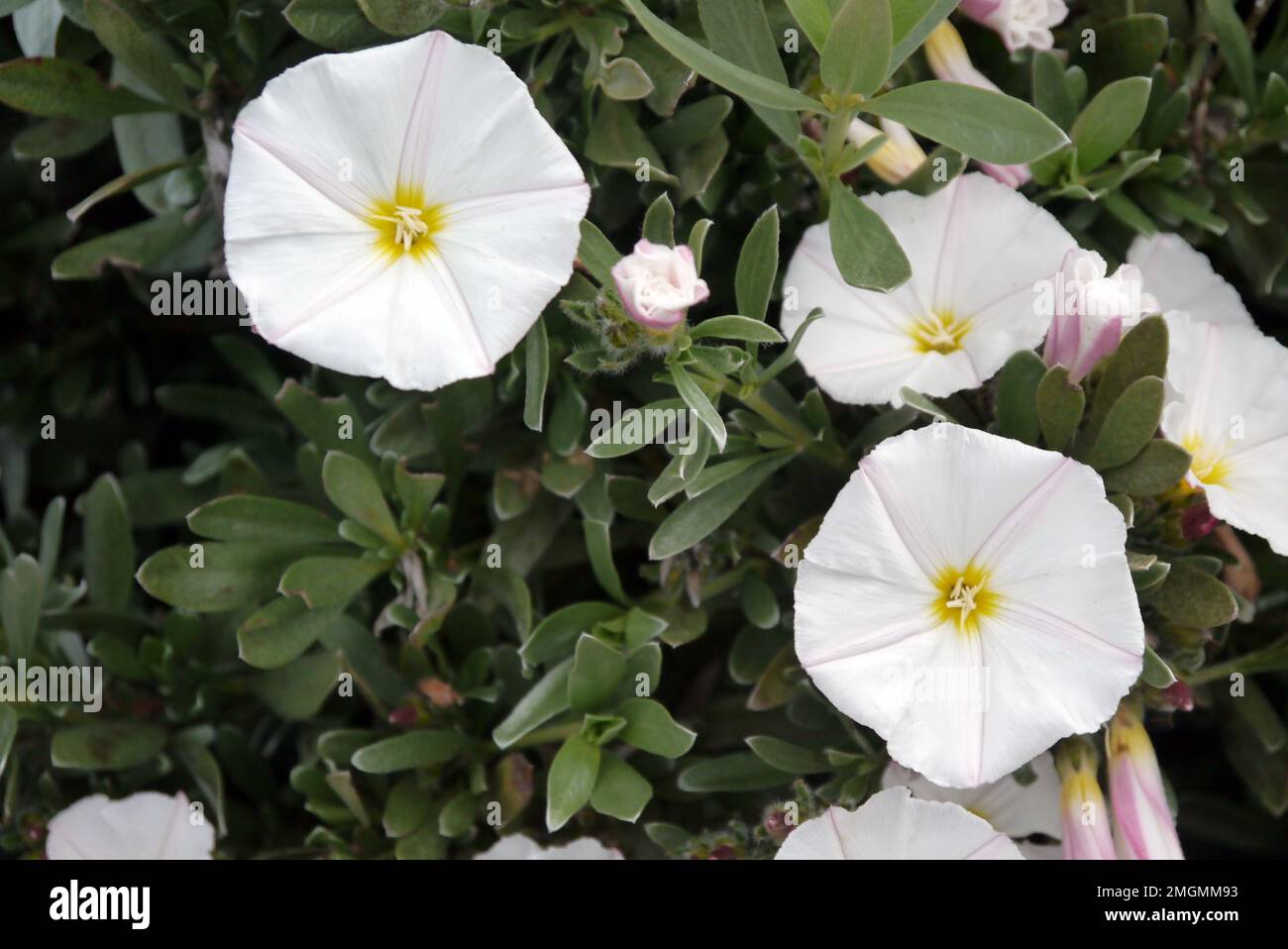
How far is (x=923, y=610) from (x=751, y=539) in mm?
254

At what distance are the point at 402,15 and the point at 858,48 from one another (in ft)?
1.46

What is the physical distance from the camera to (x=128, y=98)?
146cm

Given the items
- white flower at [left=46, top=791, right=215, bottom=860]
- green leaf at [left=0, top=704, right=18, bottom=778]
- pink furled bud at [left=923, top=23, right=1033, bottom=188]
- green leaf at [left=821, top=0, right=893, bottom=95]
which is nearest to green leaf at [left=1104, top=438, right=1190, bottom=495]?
pink furled bud at [left=923, top=23, right=1033, bottom=188]

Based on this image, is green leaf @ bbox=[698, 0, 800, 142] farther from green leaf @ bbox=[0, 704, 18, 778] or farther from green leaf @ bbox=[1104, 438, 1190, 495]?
green leaf @ bbox=[0, 704, 18, 778]

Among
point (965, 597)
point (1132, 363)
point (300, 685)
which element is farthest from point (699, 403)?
point (300, 685)

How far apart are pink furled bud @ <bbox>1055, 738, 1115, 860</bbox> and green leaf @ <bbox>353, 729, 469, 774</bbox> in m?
0.66

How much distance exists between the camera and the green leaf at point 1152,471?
1200 millimetres

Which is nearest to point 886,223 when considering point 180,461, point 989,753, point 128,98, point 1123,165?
point 1123,165

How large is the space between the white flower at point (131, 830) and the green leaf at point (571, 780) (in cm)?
44

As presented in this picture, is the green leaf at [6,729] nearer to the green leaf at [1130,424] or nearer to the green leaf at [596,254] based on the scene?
the green leaf at [596,254]

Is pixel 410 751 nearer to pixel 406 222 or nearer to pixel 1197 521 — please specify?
pixel 406 222

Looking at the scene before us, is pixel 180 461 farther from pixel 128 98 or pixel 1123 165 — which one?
pixel 1123 165

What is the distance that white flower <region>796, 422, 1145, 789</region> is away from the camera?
3.72ft

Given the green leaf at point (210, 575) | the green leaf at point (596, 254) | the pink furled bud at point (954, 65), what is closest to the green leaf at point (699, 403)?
the green leaf at point (596, 254)
